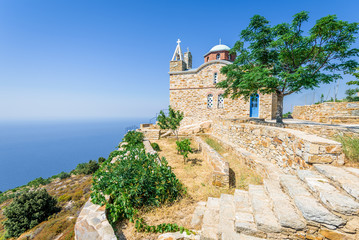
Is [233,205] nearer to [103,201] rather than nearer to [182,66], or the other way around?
[103,201]

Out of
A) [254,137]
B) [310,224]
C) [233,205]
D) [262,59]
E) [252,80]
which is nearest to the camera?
[310,224]

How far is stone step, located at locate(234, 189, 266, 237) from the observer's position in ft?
7.34

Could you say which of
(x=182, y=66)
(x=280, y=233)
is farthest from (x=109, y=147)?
(x=280, y=233)

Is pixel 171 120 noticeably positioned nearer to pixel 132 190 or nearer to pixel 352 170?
pixel 132 190

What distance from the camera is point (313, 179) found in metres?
2.71

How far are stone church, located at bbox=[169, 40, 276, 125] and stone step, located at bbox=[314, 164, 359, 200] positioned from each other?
43.8 ft

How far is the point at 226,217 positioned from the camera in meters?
2.68

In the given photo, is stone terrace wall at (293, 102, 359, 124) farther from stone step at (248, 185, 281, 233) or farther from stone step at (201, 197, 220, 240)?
stone step at (201, 197, 220, 240)

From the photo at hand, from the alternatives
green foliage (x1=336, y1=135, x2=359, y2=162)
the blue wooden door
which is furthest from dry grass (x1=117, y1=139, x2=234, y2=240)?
the blue wooden door

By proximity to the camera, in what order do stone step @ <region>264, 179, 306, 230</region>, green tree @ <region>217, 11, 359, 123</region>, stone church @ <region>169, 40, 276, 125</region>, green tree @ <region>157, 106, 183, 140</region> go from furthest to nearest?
stone church @ <region>169, 40, 276, 125</region> < green tree @ <region>157, 106, 183, 140</region> < green tree @ <region>217, 11, 359, 123</region> < stone step @ <region>264, 179, 306, 230</region>

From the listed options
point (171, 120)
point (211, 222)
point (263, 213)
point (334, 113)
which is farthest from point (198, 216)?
point (334, 113)

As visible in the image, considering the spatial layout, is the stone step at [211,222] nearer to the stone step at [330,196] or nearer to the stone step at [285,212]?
the stone step at [285,212]

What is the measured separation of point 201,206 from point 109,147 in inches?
8756

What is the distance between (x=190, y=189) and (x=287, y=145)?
11.0 feet
